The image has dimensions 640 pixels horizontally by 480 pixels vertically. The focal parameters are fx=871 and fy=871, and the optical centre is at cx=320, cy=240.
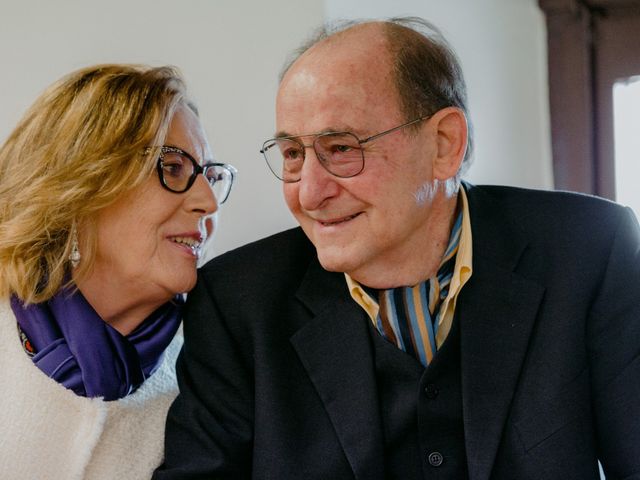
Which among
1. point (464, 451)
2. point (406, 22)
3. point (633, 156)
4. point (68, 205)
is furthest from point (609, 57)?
point (68, 205)

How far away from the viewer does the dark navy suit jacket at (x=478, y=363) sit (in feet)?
5.48

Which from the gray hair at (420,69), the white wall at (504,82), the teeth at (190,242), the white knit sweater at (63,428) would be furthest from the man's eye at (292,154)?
the white wall at (504,82)

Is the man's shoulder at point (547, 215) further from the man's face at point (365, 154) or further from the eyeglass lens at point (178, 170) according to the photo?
the eyeglass lens at point (178, 170)

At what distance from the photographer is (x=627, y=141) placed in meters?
2.77

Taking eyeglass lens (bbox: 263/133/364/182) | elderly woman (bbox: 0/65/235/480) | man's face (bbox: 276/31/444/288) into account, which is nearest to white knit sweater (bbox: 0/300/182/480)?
elderly woman (bbox: 0/65/235/480)

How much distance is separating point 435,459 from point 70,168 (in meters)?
0.94

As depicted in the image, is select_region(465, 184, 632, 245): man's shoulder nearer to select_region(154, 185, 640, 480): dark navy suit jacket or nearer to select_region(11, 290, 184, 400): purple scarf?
select_region(154, 185, 640, 480): dark navy suit jacket

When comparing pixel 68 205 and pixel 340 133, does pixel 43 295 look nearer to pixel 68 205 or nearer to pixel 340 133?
pixel 68 205

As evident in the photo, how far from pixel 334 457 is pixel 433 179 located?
588 millimetres

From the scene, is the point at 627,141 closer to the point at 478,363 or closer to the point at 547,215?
the point at 547,215

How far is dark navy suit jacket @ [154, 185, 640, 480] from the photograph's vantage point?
167 centimetres

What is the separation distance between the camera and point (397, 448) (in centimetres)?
172

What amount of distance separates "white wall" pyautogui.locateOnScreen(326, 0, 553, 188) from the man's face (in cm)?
90

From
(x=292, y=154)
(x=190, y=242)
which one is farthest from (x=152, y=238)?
(x=292, y=154)
